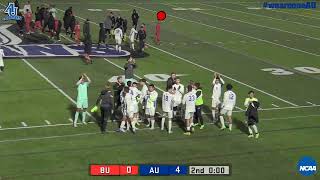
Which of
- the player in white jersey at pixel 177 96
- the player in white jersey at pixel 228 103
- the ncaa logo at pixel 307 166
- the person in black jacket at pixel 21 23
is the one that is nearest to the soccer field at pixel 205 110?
the ncaa logo at pixel 307 166

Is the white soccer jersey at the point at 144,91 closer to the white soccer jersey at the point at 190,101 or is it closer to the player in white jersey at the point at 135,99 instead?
the player in white jersey at the point at 135,99

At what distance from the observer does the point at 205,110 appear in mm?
23984

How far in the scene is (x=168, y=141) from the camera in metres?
19.8

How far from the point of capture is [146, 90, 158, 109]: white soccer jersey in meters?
20.9

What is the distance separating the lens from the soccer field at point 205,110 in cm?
1788

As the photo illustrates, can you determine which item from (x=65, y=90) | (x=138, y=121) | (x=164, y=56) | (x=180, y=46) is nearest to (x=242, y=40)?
(x=180, y=46)

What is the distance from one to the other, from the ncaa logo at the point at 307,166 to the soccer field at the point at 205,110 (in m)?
0.22

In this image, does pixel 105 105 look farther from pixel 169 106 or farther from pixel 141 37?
pixel 141 37

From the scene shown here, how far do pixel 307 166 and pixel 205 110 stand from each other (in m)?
6.90

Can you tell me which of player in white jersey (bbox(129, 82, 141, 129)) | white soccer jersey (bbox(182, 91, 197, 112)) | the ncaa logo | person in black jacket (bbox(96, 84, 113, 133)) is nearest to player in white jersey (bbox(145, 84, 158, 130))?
player in white jersey (bbox(129, 82, 141, 129))
